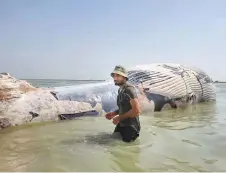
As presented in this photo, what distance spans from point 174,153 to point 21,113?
3.15 meters

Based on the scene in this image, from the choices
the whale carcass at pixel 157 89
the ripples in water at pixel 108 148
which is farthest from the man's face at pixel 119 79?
the whale carcass at pixel 157 89

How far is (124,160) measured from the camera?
10.8ft

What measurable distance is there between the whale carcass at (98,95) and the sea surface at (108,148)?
35 centimetres

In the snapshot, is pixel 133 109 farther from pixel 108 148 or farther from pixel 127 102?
pixel 108 148

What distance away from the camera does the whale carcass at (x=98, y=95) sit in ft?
18.2

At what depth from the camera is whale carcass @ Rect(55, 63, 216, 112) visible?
6.69m

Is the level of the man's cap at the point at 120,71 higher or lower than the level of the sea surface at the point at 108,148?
higher

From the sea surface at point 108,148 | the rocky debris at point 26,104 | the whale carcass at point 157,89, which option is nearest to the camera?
the sea surface at point 108,148

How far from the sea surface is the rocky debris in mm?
268

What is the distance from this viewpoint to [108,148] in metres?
3.75

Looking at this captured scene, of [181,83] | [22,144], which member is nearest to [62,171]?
[22,144]

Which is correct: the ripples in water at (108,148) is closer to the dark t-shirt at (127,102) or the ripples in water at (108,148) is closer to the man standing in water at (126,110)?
the man standing in water at (126,110)

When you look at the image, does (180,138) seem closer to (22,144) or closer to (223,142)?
(223,142)

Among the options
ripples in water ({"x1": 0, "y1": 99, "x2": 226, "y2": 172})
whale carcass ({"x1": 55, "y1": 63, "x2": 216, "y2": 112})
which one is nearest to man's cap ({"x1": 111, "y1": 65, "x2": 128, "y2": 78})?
ripples in water ({"x1": 0, "y1": 99, "x2": 226, "y2": 172})
